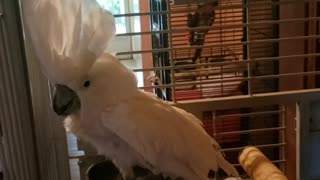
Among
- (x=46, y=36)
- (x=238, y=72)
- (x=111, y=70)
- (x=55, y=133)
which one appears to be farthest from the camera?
(x=238, y=72)

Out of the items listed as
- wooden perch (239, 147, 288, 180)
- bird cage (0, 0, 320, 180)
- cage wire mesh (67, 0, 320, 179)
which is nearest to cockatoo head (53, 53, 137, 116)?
bird cage (0, 0, 320, 180)

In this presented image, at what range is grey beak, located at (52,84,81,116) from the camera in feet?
2.39

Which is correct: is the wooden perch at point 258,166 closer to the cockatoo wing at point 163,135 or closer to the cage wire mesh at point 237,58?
the cockatoo wing at point 163,135

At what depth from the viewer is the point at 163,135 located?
79 cm

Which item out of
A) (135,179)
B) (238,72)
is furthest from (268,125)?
(135,179)

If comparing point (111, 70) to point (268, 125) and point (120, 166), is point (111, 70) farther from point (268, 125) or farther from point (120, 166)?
point (268, 125)

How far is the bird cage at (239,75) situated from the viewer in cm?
105

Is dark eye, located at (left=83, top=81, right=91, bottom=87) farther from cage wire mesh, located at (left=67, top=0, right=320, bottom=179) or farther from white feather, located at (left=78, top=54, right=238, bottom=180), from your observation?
cage wire mesh, located at (left=67, top=0, right=320, bottom=179)

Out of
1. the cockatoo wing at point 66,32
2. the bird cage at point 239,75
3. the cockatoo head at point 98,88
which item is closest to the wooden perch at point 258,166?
the bird cage at point 239,75

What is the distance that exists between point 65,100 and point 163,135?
17cm

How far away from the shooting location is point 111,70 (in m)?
0.80

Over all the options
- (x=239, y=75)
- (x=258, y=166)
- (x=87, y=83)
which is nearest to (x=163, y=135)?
(x=87, y=83)

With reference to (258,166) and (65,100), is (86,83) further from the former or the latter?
(258,166)

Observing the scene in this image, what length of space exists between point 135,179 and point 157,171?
0.19ft
